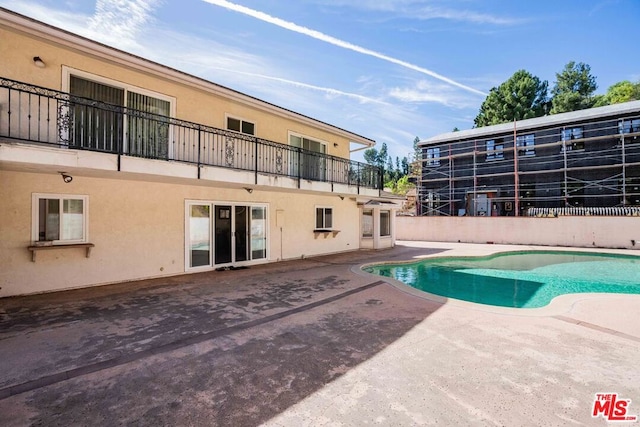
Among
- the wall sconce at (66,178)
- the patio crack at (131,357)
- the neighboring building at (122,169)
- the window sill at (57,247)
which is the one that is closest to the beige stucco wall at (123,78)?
the neighboring building at (122,169)

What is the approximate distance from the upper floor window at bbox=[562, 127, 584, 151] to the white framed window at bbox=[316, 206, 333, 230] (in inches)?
842

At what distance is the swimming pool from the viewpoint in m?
9.75

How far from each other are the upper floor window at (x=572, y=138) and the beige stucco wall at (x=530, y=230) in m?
7.72

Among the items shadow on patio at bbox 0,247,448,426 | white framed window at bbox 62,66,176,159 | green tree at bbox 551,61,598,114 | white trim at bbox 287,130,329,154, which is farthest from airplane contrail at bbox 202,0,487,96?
green tree at bbox 551,61,598,114

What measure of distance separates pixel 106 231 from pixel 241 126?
5959mm

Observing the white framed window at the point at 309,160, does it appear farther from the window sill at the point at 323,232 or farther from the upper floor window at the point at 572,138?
the upper floor window at the point at 572,138

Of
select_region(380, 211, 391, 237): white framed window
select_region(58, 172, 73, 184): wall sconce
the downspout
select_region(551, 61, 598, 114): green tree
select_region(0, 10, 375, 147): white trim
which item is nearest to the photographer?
select_region(0, 10, 375, 147): white trim

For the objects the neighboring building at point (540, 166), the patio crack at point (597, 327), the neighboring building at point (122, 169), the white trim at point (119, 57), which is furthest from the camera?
the neighboring building at point (540, 166)

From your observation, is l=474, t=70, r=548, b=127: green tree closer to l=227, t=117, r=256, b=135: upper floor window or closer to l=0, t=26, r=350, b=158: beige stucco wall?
l=0, t=26, r=350, b=158: beige stucco wall

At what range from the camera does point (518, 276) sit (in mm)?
12273

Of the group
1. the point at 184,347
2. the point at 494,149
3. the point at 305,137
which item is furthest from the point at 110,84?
the point at 494,149

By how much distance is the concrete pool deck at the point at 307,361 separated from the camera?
307cm

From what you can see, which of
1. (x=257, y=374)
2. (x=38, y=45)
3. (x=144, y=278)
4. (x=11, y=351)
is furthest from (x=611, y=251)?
(x=38, y=45)

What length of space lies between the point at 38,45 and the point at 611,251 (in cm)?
2776
